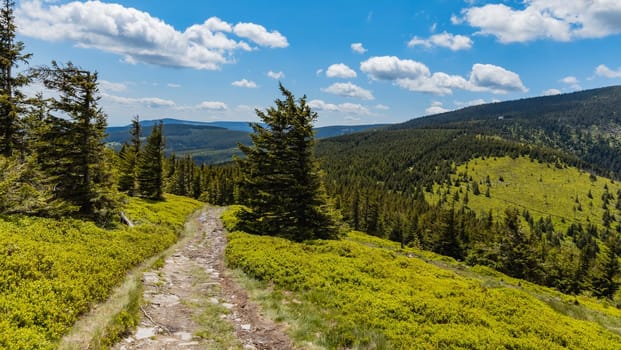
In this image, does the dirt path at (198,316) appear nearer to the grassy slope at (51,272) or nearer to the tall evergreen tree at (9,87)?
the grassy slope at (51,272)

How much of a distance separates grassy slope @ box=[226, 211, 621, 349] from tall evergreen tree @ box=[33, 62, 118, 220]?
12.4 m

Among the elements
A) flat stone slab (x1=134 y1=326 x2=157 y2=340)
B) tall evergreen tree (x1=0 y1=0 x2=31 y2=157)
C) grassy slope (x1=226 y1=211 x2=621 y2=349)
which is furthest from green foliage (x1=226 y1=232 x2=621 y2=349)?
tall evergreen tree (x1=0 y1=0 x2=31 y2=157)

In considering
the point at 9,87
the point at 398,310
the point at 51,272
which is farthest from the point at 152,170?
the point at 398,310

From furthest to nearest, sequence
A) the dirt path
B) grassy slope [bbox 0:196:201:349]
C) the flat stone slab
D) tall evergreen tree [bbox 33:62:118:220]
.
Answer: tall evergreen tree [bbox 33:62:118:220] → the dirt path → the flat stone slab → grassy slope [bbox 0:196:201:349]

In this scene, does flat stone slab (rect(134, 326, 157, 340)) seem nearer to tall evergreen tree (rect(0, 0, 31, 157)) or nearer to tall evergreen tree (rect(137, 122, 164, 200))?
tall evergreen tree (rect(0, 0, 31, 157))

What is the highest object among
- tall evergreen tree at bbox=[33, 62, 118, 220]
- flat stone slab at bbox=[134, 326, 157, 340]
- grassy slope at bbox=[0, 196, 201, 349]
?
tall evergreen tree at bbox=[33, 62, 118, 220]

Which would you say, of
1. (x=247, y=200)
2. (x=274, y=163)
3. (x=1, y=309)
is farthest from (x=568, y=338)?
(x=247, y=200)

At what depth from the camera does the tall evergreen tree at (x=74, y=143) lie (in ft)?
70.5

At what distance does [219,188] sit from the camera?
97625 mm

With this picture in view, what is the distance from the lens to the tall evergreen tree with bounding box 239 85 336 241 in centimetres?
2736

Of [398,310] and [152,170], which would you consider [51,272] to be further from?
[152,170]

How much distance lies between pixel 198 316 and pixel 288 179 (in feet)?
54.7

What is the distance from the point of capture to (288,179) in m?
27.4

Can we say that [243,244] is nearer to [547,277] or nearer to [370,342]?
[370,342]
